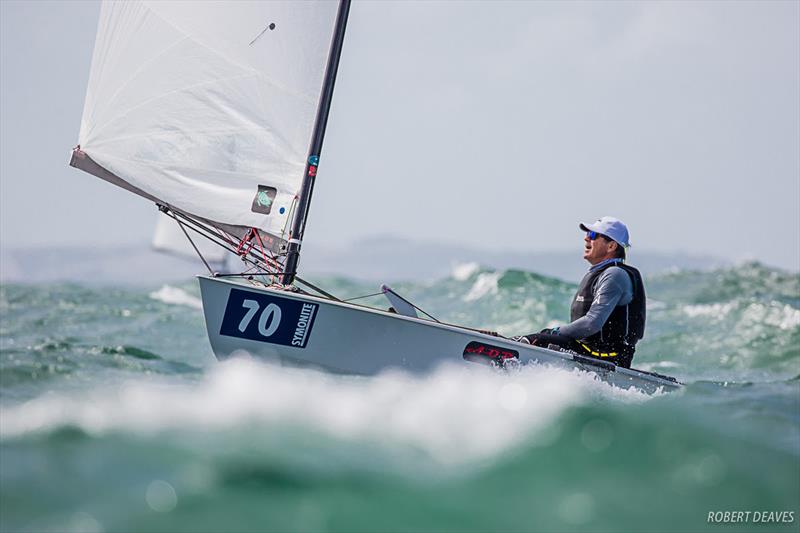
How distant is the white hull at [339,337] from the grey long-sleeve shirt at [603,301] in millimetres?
241

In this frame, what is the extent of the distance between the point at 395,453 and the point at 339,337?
7.08 ft

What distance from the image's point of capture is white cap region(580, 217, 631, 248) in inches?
244

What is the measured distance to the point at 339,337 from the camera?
5871 mm

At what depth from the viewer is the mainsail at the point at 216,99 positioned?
6.93m

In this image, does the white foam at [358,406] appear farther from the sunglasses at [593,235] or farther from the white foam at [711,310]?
the white foam at [711,310]

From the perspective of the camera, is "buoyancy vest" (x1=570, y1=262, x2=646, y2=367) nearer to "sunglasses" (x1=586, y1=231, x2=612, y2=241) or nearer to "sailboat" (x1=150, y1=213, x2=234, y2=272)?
"sunglasses" (x1=586, y1=231, x2=612, y2=241)

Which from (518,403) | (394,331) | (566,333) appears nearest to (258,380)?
(394,331)

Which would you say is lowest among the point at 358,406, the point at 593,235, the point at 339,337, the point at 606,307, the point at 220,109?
the point at 358,406

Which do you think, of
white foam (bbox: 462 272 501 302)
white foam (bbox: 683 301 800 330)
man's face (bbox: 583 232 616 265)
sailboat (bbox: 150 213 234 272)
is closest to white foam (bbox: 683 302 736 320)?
white foam (bbox: 683 301 800 330)

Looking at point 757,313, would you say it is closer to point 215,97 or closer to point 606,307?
point 606,307

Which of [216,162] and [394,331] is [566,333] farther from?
[216,162]

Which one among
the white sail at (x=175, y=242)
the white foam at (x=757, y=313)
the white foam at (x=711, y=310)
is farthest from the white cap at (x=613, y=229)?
the white foam at (x=711, y=310)

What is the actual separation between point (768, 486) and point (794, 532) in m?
0.23

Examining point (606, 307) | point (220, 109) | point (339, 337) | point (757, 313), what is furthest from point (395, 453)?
point (757, 313)
